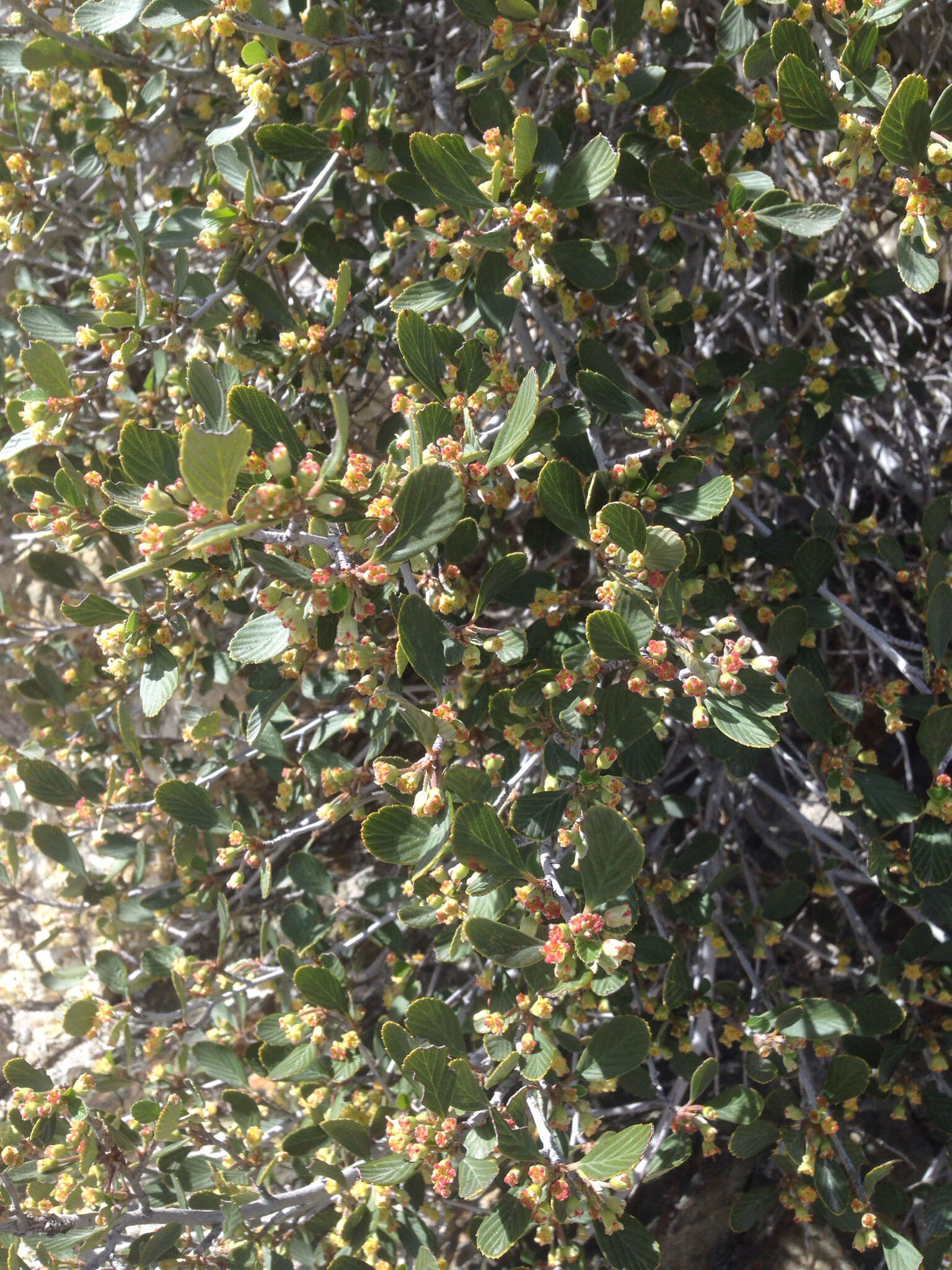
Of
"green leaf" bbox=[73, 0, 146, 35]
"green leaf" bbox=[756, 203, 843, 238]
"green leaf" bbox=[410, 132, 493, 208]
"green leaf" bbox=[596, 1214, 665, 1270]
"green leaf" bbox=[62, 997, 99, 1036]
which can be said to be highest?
"green leaf" bbox=[73, 0, 146, 35]

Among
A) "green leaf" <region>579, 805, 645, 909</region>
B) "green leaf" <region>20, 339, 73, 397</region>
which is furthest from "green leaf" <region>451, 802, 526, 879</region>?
"green leaf" <region>20, 339, 73, 397</region>

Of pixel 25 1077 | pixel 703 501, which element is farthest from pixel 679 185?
pixel 25 1077

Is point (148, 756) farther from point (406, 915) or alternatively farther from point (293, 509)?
point (293, 509)

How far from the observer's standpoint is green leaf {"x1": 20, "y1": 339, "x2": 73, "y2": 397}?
1.56 metres

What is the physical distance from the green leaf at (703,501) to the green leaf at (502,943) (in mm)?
696

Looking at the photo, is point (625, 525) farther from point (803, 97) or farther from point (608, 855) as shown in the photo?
point (803, 97)

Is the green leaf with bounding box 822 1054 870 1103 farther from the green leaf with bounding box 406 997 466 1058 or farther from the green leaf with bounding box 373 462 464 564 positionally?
the green leaf with bounding box 373 462 464 564

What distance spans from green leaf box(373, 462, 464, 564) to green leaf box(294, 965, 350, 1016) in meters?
0.94

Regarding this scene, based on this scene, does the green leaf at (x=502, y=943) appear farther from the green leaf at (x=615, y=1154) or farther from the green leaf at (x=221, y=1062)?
the green leaf at (x=221, y=1062)

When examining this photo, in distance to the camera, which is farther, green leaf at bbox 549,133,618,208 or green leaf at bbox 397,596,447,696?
green leaf at bbox 549,133,618,208

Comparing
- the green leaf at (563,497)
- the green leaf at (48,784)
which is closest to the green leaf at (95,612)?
the green leaf at (48,784)

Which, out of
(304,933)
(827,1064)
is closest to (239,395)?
(304,933)

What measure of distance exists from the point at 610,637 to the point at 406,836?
0.40 meters

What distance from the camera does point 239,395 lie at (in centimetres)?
124
